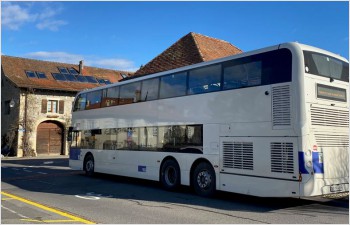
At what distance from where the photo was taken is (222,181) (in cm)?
1073

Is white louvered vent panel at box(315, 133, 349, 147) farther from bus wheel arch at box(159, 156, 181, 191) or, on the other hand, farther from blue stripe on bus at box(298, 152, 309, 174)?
bus wheel arch at box(159, 156, 181, 191)

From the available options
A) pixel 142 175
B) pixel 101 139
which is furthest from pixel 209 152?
pixel 101 139

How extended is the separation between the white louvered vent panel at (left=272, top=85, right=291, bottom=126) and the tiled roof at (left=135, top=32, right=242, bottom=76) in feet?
42.9

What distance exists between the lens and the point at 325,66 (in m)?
9.77

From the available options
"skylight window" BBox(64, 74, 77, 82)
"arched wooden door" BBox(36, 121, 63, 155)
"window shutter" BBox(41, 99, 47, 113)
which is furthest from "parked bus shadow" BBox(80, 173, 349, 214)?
"skylight window" BBox(64, 74, 77, 82)

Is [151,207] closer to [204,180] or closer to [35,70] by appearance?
[204,180]

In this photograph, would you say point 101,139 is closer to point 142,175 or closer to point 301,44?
point 142,175

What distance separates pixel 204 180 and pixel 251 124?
2391mm

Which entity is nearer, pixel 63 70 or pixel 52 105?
pixel 52 105

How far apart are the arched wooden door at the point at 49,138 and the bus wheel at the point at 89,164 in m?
22.9

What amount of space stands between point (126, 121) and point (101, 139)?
2.45m

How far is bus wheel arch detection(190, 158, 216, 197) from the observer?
1112 centimetres

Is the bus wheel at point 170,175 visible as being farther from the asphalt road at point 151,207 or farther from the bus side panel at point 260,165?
the bus side panel at point 260,165

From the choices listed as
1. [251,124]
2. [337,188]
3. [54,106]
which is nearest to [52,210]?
[251,124]
